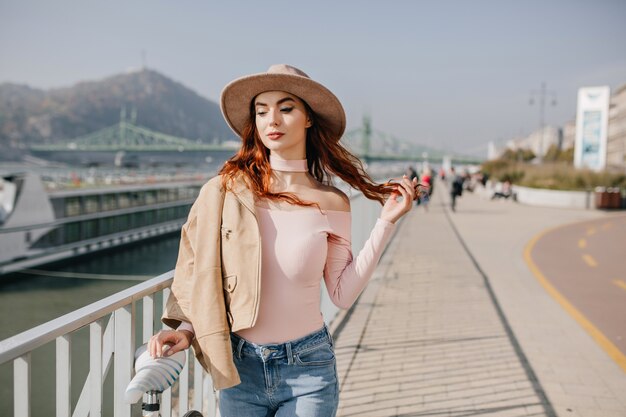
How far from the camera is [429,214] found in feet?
70.0

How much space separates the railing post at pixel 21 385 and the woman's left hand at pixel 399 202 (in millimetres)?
1111

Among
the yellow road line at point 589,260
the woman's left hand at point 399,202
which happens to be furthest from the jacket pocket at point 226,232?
the yellow road line at point 589,260

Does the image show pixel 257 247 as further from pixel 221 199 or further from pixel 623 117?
pixel 623 117

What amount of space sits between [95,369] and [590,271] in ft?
30.0

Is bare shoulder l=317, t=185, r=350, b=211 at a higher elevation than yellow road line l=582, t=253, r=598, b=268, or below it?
higher

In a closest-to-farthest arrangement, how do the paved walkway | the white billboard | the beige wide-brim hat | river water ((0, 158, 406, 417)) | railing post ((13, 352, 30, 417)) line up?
railing post ((13, 352, 30, 417)) → the beige wide-brim hat → the paved walkway → river water ((0, 158, 406, 417)) → the white billboard

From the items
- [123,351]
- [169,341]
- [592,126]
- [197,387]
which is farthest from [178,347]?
[592,126]

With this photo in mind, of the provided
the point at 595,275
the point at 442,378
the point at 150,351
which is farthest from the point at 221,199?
the point at 595,275

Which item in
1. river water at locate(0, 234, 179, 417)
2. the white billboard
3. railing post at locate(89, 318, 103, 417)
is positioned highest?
the white billboard

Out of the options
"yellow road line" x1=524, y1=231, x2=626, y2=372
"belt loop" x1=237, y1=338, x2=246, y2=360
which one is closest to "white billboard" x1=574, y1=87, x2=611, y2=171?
"yellow road line" x1=524, y1=231, x2=626, y2=372

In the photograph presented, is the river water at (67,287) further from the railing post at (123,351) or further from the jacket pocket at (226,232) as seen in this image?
the jacket pocket at (226,232)

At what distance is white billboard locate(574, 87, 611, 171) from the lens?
3700 centimetres

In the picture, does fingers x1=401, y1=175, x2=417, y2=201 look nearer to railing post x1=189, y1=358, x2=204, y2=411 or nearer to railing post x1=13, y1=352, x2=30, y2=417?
railing post x1=13, y1=352, x2=30, y2=417

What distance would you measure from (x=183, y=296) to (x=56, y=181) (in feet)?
123
